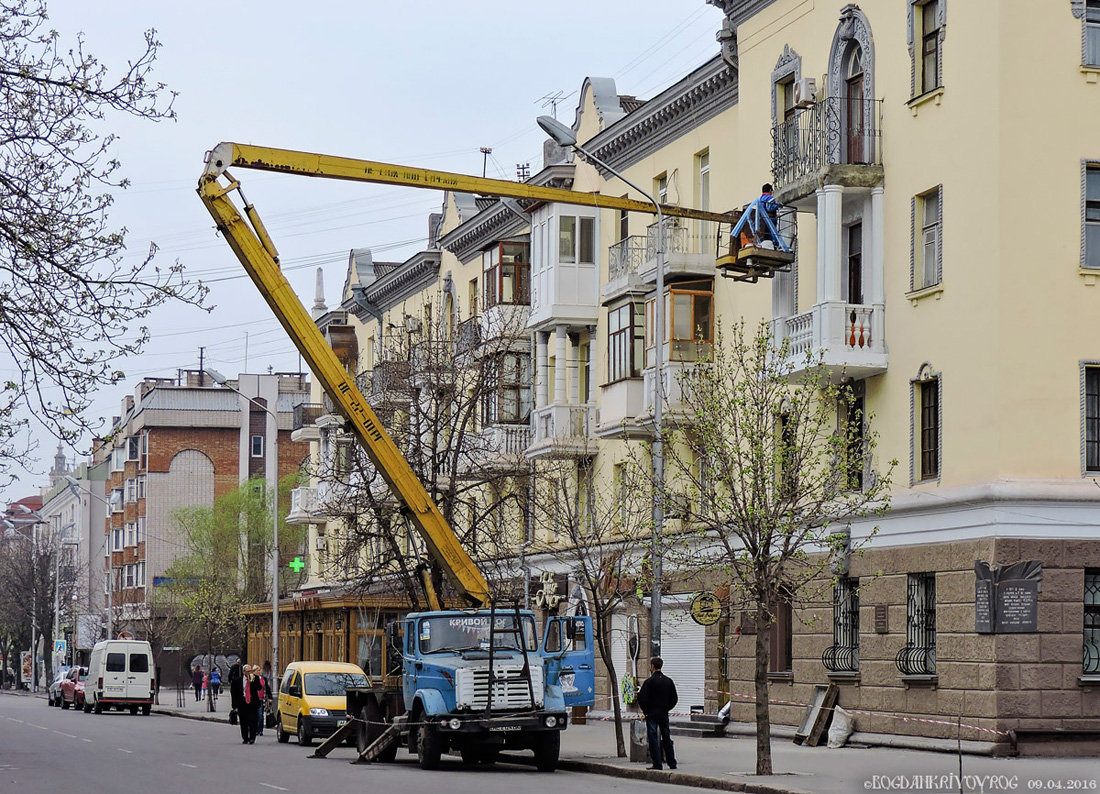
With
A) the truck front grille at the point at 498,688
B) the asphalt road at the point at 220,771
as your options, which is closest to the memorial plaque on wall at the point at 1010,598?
the asphalt road at the point at 220,771

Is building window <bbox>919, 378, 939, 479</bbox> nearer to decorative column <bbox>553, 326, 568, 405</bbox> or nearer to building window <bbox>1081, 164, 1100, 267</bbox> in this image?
building window <bbox>1081, 164, 1100, 267</bbox>

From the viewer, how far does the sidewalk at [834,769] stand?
21547 mm

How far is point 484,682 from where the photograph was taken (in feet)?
89.2

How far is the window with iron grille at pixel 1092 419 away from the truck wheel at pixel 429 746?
37.7 ft

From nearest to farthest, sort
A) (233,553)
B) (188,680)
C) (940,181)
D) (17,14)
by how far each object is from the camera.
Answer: (17,14)
(940,181)
(233,553)
(188,680)

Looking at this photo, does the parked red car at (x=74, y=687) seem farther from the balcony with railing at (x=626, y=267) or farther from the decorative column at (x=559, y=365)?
the balcony with railing at (x=626, y=267)

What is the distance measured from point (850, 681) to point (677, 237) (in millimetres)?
13060

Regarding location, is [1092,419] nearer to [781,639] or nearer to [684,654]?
[781,639]

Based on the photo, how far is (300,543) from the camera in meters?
87.4

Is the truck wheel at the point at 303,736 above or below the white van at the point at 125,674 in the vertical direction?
above

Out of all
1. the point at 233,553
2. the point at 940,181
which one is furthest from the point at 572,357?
the point at 233,553

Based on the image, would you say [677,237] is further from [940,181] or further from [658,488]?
[658,488]

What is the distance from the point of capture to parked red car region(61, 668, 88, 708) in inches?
2611

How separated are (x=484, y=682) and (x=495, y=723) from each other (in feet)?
2.37
